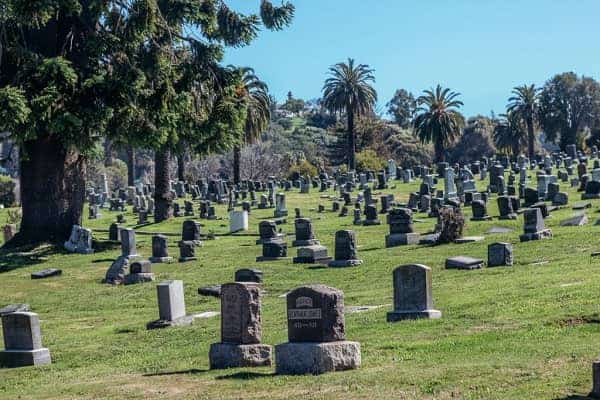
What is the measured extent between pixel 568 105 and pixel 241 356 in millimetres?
96934

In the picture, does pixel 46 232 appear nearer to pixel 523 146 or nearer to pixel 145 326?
pixel 145 326

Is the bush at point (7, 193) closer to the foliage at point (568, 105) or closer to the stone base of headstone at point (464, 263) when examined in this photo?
the foliage at point (568, 105)

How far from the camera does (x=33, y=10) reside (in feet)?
98.0

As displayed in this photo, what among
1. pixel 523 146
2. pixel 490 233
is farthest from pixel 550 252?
pixel 523 146

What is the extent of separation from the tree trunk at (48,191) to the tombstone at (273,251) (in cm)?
876

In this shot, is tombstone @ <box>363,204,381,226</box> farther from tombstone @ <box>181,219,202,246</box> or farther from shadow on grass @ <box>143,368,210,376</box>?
shadow on grass @ <box>143,368,210,376</box>

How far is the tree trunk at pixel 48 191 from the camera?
37875 millimetres

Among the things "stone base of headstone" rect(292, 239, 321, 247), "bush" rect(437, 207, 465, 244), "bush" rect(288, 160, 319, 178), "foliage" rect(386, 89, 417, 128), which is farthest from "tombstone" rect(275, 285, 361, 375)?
"foliage" rect(386, 89, 417, 128)

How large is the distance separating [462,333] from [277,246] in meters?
17.2

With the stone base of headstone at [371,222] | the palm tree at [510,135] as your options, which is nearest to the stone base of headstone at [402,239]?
the stone base of headstone at [371,222]

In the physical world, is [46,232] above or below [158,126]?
below

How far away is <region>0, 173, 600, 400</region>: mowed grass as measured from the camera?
1252 centimetres

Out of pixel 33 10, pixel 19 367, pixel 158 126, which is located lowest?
pixel 19 367

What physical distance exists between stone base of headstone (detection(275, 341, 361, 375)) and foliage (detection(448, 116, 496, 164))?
9682 centimetres
